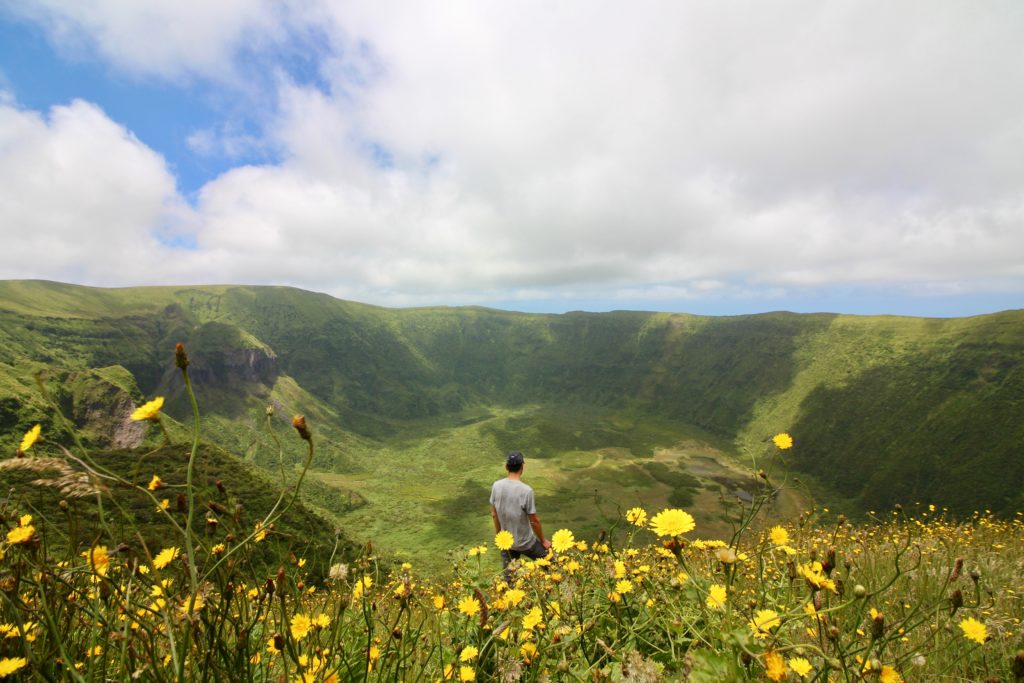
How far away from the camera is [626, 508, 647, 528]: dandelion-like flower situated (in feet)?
9.38

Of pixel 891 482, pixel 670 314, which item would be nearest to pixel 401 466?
pixel 891 482

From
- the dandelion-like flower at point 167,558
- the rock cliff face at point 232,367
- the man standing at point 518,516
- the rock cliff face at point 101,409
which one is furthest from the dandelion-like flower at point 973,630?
the rock cliff face at point 232,367

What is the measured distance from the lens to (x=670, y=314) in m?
186

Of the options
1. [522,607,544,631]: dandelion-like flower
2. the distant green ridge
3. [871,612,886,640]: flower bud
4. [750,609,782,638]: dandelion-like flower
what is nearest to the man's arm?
[522,607,544,631]: dandelion-like flower

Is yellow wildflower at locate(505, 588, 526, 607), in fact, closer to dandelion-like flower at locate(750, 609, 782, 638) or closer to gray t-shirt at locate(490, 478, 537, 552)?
dandelion-like flower at locate(750, 609, 782, 638)

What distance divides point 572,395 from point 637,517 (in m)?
177

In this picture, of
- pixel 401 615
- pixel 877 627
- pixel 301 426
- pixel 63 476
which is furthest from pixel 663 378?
pixel 63 476

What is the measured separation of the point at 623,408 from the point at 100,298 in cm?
17398

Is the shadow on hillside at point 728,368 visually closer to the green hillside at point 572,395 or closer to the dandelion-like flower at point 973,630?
the green hillside at point 572,395

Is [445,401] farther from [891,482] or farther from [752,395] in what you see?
[891,482]

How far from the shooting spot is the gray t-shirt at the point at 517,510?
6648 millimetres

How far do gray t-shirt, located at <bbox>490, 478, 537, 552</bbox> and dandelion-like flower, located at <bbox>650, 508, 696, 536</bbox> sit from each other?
4249 millimetres

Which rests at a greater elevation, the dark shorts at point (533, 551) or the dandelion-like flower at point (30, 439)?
the dandelion-like flower at point (30, 439)

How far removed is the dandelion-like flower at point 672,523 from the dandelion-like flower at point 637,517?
0.71 ft
